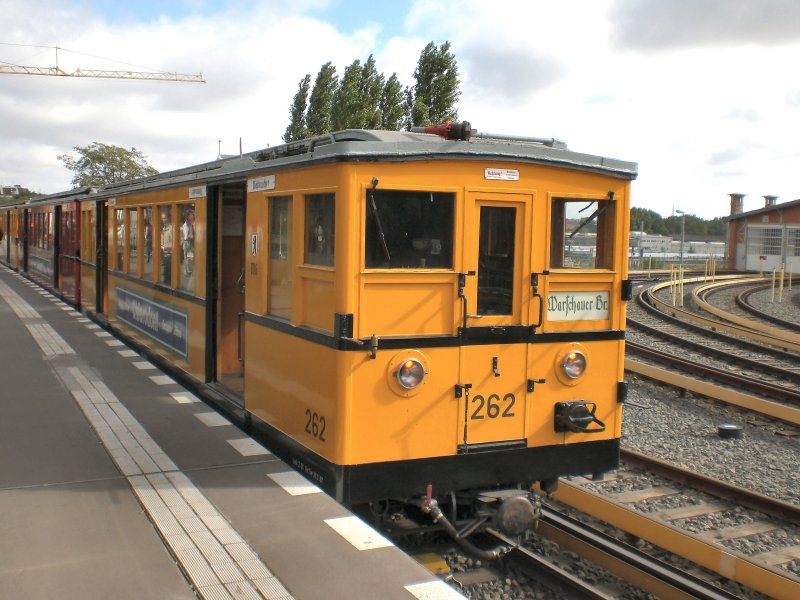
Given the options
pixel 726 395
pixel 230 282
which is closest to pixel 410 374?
pixel 230 282

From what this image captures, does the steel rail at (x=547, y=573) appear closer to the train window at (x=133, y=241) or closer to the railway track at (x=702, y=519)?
the railway track at (x=702, y=519)

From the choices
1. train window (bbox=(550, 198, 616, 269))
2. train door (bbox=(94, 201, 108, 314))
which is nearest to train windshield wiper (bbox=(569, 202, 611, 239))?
train window (bbox=(550, 198, 616, 269))

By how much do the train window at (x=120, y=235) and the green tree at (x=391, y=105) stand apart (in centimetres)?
2029

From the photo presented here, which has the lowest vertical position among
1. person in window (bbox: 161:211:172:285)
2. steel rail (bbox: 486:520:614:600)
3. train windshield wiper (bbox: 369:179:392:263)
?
steel rail (bbox: 486:520:614:600)

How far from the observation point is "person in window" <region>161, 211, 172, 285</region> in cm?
927

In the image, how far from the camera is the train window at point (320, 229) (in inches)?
209

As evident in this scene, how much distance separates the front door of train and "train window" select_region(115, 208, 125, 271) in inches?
307

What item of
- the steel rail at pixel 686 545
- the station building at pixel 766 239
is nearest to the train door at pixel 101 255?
the steel rail at pixel 686 545

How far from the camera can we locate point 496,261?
5.52 metres

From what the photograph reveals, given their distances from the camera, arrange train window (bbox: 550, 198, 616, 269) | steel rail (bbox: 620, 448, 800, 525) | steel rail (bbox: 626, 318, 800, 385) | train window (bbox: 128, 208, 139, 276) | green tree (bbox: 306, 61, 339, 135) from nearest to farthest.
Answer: train window (bbox: 550, 198, 616, 269), steel rail (bbox: 620, 448, 800, 525), train window (bbox: 128, 208, 139, 276), steel rail (bbox: 626, 318, 800, 385), green tree (bbox: 306, 61, 339, 135)

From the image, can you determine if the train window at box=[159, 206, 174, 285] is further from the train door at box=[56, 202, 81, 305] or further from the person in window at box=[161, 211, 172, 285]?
the train door at box=[56, 202, 81, 305]

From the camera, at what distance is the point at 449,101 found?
31828mm

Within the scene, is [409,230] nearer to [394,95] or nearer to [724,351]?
[724,351]

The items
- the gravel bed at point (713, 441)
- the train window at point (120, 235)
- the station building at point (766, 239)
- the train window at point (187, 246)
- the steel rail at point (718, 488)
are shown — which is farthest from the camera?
the station building at point (766, 239)
